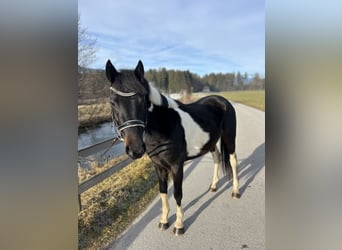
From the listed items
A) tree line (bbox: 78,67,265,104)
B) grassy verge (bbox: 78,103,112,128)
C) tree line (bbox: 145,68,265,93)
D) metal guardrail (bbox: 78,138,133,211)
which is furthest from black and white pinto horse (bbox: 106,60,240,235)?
tree line (bbox: 145,68,265,93)

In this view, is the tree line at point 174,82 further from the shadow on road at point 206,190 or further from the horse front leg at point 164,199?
the shadow on road at point 206,190

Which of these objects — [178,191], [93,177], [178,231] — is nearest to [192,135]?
[178,191]

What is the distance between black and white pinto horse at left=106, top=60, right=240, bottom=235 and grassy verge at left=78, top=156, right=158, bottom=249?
1.64 feet

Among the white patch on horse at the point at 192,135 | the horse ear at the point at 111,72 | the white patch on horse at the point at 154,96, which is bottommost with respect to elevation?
the white patch on horse at the point at 192,135

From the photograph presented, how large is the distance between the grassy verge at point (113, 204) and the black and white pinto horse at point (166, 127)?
19.7 inches

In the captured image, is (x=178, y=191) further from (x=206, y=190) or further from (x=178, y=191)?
(x=206, y=190)

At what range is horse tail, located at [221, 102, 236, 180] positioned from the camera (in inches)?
144

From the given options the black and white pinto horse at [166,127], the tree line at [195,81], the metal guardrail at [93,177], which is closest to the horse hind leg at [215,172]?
the black and white pinto horse at [166,127]

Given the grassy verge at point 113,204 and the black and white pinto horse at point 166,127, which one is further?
the grassy verge at point 113,204

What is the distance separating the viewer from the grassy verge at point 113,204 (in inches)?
95.0

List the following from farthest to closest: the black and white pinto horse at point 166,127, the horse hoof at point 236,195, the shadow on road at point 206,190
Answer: the horse hoof at point 236,195 → the shadow on road at point 206,190 → the black and white pinto horse at point 166,127

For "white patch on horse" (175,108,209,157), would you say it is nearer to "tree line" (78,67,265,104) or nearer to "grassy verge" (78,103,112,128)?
"tree line" (78,67,265,104)
